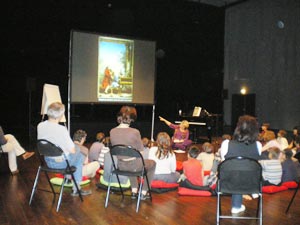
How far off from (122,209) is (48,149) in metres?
1.09

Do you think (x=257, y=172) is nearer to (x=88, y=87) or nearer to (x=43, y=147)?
(x=43, y=147)

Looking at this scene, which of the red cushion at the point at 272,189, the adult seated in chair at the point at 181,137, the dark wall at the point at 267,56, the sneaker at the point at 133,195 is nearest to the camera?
the sneaker at the point at 133,195

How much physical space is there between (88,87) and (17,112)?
7.34ft

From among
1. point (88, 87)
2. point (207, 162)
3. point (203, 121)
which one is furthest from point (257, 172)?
point (88, 87)

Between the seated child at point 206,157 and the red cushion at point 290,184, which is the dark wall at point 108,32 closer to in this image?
the seated child at point 206,157

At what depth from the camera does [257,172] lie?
3.47m

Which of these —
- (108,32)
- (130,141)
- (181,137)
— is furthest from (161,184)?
(108,32)

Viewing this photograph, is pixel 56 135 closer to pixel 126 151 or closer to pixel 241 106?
pixel 126 151

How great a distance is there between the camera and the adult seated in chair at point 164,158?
15.7 ft

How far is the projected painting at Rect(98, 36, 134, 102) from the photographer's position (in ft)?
34.6

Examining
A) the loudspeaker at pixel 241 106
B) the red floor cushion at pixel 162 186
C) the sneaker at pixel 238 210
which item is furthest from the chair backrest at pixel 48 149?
the loudspeaker at pixel 241 106

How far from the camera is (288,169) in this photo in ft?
18.0

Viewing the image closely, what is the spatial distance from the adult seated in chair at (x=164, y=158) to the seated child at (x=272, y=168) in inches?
48.6

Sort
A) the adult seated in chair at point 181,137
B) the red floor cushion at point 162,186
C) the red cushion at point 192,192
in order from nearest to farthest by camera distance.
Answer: the red cushion at point 192,192, the red floor cushion at point 162,186, the adult seated in chair at point 181,137
